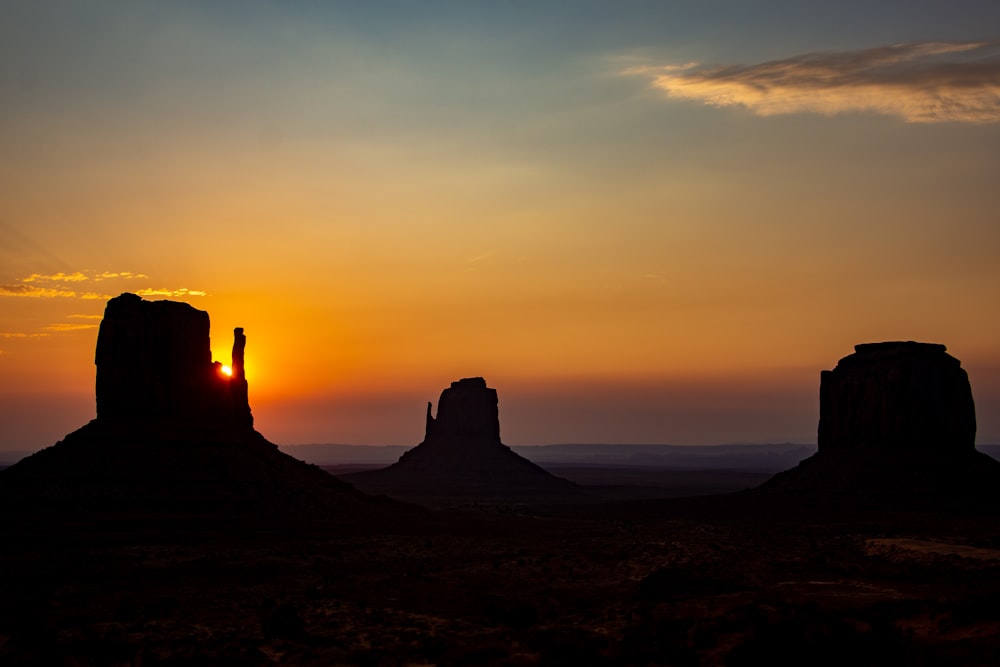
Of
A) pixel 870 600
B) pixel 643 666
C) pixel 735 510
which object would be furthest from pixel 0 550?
pixel 735 510

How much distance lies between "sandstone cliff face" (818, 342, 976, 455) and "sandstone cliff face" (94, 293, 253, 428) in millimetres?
59163

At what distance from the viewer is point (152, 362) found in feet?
218

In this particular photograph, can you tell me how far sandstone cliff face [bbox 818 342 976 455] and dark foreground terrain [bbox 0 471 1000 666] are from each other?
15.9m

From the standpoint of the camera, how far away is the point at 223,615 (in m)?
36.5

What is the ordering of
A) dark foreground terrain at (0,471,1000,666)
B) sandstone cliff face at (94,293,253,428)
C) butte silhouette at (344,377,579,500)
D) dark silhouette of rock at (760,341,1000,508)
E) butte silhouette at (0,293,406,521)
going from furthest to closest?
butte silhouette at (344,377,579,500) < dark silhouette of rock at (760,341,1000,508) < sandstone cliff face at (94,293,253,428) < butte silhouette at (0,293,406,521) < dark foreground terrain at (0,471,1000,666)

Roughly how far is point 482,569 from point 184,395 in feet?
92.5

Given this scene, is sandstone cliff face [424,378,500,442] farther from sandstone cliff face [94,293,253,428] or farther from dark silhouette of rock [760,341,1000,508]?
sandstone cliff face [94,293,253,428]

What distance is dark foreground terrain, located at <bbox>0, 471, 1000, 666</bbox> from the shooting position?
26219 mm

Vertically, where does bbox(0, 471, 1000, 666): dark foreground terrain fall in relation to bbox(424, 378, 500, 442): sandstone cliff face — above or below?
below

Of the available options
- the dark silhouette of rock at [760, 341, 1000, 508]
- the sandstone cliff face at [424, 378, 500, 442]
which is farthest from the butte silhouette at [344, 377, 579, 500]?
the dark silhouette of rock at [760, 341, 1000, 508]

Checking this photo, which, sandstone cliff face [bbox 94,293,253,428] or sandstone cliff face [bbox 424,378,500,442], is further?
sandstone cliff face [bbox 424,378,500,442]

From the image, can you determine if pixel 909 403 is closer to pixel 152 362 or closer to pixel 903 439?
pixel 903 439

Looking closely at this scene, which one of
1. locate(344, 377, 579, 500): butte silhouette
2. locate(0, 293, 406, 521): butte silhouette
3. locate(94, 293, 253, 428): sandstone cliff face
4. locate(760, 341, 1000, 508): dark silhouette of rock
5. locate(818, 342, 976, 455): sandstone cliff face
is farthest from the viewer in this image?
locate(344, 377, 579, 500): butte silhouette

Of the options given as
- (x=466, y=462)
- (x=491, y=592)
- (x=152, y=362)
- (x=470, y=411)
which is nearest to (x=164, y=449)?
(x=152, y=362)
